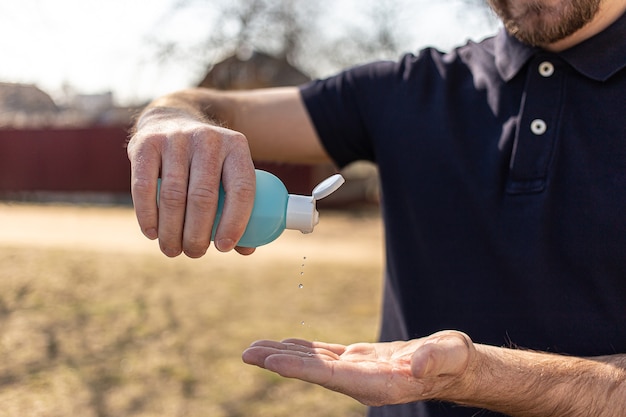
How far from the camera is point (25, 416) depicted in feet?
10.9

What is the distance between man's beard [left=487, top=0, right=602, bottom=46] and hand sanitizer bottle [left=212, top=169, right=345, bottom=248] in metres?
0.88

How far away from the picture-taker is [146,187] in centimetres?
129

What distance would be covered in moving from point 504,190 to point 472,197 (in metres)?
0.10

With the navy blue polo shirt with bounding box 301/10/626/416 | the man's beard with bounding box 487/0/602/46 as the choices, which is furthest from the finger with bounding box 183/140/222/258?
the man's beard with bounding box 487/0/602/46

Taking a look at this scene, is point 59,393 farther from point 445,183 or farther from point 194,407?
point 445,183

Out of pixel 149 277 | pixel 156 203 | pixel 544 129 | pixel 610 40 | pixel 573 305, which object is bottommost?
pixel 149 277

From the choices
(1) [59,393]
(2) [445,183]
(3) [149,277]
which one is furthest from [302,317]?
(2) [445,183]

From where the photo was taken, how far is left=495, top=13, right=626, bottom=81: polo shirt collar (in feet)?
5.82

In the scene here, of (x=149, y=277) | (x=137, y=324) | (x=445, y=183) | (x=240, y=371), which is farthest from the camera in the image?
(x=149, y=277)

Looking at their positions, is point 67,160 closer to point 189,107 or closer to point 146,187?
point 189,107

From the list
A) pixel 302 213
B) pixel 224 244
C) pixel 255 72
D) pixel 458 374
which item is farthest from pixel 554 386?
pixel 255 72

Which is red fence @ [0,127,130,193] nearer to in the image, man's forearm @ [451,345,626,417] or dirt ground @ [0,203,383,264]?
dirt ground @ [0,203,383,264]

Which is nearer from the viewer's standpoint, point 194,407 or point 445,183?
point 445,183

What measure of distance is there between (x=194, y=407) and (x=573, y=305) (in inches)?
101
